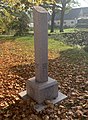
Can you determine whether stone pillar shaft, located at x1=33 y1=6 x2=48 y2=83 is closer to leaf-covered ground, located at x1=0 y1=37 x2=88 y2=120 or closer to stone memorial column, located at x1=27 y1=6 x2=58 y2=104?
stone memorial column, located at x1=27 y1=6 x2=58 y2=104

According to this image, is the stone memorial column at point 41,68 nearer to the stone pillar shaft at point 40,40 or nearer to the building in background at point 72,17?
the stone pillar shaft at point 40,40

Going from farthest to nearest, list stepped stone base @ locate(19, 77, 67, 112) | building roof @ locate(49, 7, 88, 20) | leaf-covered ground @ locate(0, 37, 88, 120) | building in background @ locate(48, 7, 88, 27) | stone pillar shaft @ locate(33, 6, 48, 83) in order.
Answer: building roof @ locate(49, 7, 88, 20) < building in background @ locate(48, 7, 88, 27) < stepped stone base @ locate(19, 77, 67, 112) < stone pillar shaft @ locate(33, 6, 48, 83) < leaf-covered ground @ locate(0, 37, 88, 120)


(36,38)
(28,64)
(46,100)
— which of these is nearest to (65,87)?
(46,100)

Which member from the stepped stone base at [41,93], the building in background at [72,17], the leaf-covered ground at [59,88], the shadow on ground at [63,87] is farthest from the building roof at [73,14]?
the stepped stone base at [41,93]

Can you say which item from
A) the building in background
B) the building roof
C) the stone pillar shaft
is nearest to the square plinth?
the stone pillar shaft

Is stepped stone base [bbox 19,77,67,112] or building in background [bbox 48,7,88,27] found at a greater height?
building in background [bbox 48,7,88,27]

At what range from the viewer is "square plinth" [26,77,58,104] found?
411 cm

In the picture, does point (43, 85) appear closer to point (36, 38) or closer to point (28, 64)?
point (36, 38)

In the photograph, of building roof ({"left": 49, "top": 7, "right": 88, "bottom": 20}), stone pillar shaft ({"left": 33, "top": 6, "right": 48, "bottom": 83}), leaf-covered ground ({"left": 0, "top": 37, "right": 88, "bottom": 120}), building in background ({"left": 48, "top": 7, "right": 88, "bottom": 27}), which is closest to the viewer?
leaf-covered ground ({"left": 0, "top": 37, "right": 88, "bottom": 120})

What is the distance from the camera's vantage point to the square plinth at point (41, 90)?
411 centimetres

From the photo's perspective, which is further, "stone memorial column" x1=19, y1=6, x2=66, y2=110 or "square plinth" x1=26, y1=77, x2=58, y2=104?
"square plinth" x1=26, y1=77, x2=58, y2=104

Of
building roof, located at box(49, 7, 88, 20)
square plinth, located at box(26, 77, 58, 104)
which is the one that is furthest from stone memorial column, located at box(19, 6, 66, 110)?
building roof, located at box(49, 7, 88, 20)

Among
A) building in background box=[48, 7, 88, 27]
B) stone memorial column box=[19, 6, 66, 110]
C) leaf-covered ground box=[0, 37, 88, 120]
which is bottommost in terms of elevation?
leaf-covered ground box=[0, 37, 88, 120]

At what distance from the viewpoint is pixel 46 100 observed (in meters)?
4.18
